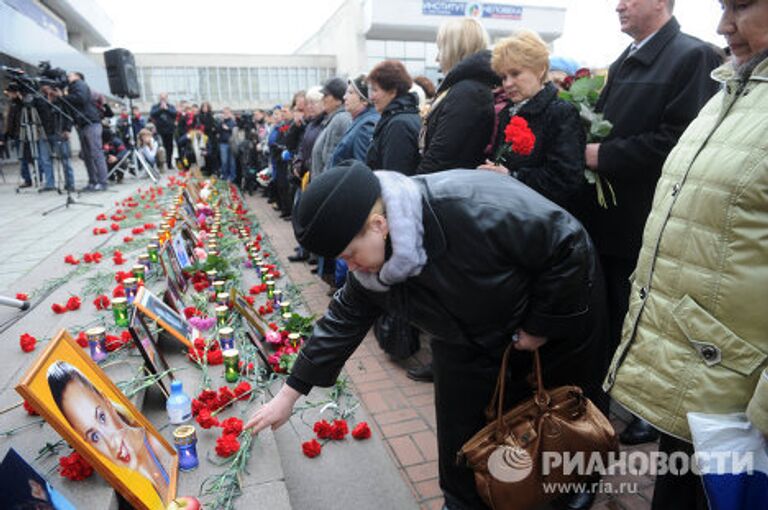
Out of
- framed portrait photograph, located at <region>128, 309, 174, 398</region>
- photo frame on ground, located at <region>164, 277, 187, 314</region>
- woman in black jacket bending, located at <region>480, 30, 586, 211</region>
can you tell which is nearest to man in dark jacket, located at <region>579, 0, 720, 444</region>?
woman in black jacket bending, located at <region>480, 30, 586, 211</region>

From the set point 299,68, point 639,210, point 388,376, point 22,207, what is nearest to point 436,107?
point 639,210

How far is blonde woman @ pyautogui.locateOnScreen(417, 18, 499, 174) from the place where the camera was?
2754 mm

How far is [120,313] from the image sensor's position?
2709 mm

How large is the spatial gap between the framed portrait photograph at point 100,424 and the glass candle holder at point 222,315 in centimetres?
118

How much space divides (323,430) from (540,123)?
1818mm

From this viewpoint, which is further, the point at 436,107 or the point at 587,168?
the point at 436,107

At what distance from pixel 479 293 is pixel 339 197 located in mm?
535

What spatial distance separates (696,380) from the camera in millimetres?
1289

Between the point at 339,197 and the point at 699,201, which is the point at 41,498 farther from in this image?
the point at 699,201

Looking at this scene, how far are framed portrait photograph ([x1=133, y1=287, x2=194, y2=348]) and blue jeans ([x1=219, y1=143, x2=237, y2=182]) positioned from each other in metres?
10.2

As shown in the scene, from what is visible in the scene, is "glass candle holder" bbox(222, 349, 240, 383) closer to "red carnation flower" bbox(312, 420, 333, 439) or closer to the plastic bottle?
the plastic bottle

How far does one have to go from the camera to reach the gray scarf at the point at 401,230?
1360mm

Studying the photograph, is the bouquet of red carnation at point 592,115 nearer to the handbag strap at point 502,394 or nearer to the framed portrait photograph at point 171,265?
the handbag strap at point 502,394

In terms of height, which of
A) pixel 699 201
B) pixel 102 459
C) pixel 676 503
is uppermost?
pixel 699 201
